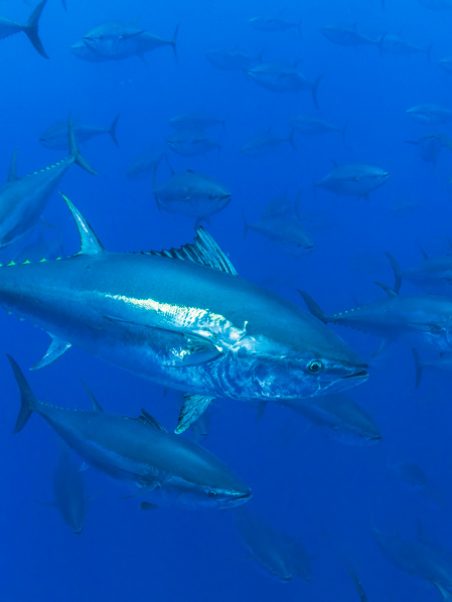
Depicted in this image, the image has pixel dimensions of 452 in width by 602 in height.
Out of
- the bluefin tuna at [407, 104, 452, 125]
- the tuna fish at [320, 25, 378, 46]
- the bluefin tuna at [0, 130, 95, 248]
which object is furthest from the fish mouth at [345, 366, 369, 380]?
the tuna fish at [320, 25, 378, 46]

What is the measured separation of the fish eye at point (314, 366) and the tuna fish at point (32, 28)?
13.1ft

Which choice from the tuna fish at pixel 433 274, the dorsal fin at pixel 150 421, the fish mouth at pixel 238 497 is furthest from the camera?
the tuna fish at pixel 433 274

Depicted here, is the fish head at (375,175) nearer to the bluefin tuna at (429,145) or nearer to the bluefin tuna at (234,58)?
the bluefin tuna at (429,145)

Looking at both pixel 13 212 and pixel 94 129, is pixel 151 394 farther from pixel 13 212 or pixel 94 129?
pixel 13 212

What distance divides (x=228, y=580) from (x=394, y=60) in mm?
22792

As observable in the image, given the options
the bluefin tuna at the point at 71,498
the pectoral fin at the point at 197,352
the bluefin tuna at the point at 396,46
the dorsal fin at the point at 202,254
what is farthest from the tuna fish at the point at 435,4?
the pectoral fin at the point at 197,352

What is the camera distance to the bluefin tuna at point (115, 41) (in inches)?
280

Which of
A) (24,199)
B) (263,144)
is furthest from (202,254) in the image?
(263,144)

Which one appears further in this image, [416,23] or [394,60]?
[416,23]

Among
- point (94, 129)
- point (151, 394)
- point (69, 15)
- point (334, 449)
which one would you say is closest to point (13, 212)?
Result: point (94, 129)

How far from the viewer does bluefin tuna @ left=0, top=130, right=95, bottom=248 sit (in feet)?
11.4

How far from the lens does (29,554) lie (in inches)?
388

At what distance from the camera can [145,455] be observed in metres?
2.66

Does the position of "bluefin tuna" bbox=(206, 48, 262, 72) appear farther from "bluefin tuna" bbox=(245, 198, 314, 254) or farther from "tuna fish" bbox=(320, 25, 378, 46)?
"bluefin tuna" bbox=(245, 198, 314, 254)
